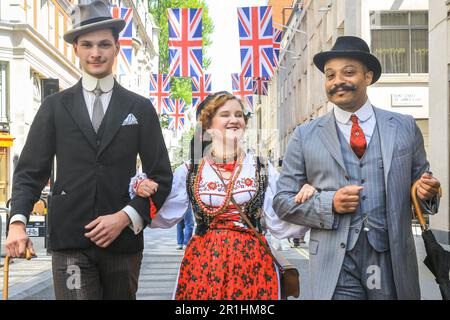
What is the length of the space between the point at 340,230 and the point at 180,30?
54.8 ft

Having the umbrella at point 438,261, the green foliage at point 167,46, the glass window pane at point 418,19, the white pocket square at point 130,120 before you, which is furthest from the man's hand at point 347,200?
the green foliage at point 167,46

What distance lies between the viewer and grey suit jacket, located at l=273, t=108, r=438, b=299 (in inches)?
138

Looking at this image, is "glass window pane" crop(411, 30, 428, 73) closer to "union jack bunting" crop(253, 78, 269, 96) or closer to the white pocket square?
"union jack bunting" crop(253, 78, 269, 96)

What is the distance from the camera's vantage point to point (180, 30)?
19.6 m

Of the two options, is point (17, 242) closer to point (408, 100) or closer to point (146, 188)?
point (146, 188)

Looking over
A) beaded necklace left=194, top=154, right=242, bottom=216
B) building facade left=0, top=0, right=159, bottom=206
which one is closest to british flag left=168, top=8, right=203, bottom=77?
building facade left=0, top=0, right=159, bottom=206

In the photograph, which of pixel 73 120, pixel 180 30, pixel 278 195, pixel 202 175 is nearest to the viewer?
pixel 73 120

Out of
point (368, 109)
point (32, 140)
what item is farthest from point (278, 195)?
point (32, 140)

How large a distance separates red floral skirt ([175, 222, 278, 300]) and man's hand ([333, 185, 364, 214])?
63cm

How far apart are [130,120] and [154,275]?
695cm

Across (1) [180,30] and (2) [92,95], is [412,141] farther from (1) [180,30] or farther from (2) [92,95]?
(1) [180,30]

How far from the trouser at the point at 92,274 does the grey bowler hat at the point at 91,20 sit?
112 cm

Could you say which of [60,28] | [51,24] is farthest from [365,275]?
[60,28]

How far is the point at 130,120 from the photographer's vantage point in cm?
353
